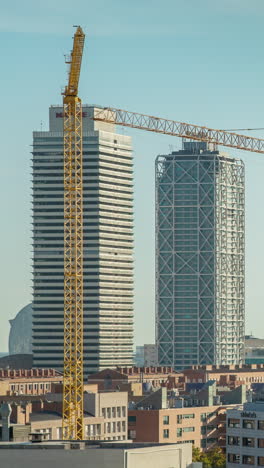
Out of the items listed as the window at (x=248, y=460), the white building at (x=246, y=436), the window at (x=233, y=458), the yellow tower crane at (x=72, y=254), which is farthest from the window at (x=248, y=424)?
the yellow tower crane at (x=72, y=254)

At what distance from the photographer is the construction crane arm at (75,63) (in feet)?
590

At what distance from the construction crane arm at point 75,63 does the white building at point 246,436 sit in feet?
131

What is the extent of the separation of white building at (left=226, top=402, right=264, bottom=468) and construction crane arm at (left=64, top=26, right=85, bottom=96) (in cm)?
3995

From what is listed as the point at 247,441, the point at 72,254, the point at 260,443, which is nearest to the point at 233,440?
the point at 247,441

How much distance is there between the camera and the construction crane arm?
179750mm

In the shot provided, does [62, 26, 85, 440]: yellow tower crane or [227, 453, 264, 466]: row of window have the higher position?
[62, 26, 85, 440]: yellow tower crane

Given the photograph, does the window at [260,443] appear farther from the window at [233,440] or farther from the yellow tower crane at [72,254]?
the yellow tower crane at [72,254]

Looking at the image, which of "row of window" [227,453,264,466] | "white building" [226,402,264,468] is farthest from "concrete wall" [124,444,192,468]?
"white building" [226,402,264,468]

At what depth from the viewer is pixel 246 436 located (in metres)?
172

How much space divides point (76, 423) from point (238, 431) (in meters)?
17.5

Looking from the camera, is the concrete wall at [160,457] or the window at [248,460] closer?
the concrete wall at [160,457]

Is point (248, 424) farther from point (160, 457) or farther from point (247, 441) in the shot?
point (160, 457)

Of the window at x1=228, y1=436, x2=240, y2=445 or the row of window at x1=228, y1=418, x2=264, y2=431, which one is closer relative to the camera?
the row of window at x1=228, y1=418, x2=264, y2=431

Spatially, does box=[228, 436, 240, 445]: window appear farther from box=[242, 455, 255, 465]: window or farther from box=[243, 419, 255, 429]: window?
box=[242, 455, 255, 465]: window
